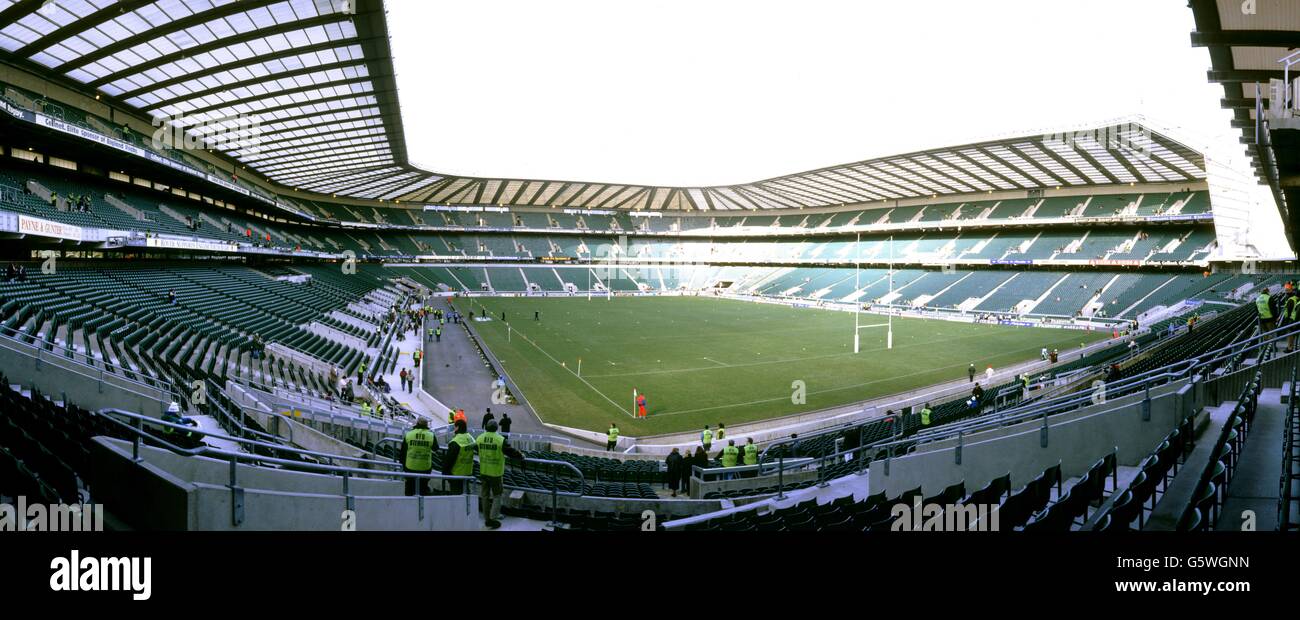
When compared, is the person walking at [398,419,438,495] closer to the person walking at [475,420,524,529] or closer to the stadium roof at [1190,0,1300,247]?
the person walking at [475,420,524,529]

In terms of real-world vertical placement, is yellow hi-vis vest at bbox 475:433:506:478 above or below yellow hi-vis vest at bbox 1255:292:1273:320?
below

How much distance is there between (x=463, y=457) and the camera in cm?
786

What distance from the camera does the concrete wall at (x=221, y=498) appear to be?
14.8 feet

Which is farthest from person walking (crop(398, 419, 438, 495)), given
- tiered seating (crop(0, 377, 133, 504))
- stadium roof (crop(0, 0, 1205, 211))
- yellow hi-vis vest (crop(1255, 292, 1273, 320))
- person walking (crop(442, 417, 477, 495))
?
stadium roof (crop(0, 0, 1205, 211))

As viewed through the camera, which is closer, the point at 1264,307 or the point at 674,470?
the point at 674,470

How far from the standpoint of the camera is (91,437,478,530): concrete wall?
4.51m

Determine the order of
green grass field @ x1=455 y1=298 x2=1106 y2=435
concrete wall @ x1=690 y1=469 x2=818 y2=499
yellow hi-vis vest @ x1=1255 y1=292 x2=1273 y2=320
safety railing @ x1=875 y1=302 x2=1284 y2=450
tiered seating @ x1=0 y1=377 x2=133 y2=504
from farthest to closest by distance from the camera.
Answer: green grass field @ x1=455 y1=298 x2=1106 y2=435
yellow hi-vis vest @ x1=1255 y1=292 x2=1273 y2=320
concrete wall @ x1=690 y1=469 x2=818 y2=499
safety railing @ x1=875 y1=302 x2=1284 y2=450
tiered seating @ x1=0 y1=377 x2=133 y2=504

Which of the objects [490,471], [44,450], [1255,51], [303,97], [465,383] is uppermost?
[303,97]

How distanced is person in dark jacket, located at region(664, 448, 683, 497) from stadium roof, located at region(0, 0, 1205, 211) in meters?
20.4

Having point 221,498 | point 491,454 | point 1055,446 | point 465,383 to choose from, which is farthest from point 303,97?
point 1055,446

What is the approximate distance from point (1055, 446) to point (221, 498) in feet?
32.1

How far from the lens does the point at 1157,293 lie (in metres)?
50.4

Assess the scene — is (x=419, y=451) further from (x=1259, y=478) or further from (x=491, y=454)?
(x=1259, y=478)
